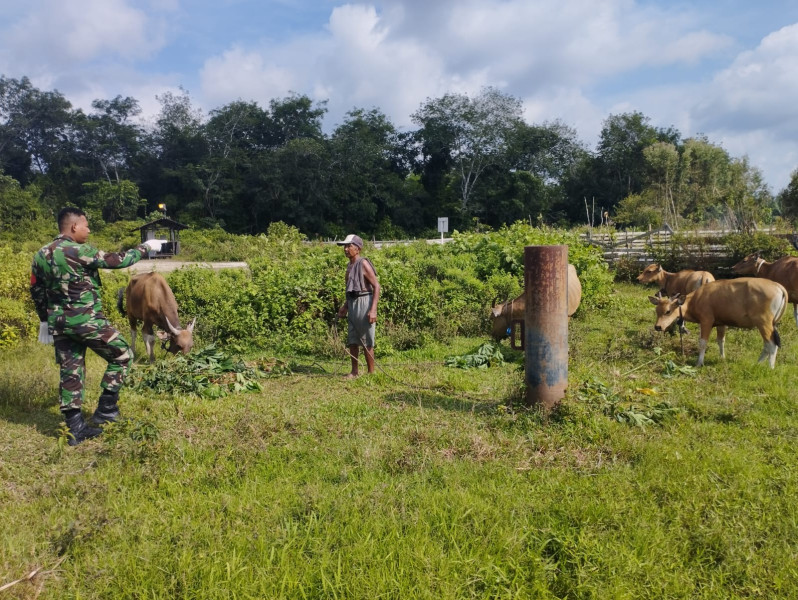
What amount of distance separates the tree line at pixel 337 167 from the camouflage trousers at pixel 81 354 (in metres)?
44.9

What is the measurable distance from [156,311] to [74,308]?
12.9 feet

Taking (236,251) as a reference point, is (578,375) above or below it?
below

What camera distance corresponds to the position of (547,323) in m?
5.15

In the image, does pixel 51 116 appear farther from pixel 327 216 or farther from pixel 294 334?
pixel 294 334

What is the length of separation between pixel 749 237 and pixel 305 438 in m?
16.1

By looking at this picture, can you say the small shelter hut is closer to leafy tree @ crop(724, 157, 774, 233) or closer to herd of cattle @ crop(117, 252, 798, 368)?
herd of cattle @ crop(117, 252, 798, 368)

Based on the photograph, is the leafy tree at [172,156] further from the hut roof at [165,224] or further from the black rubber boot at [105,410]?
the black rubber boot at [105,410]

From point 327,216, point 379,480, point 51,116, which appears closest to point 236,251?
point 327,216

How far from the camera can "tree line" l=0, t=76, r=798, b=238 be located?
49.9 meters

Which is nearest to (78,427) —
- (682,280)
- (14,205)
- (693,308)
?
(693,308)

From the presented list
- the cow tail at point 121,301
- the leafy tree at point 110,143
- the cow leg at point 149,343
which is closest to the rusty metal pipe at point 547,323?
the cow leg at point 149,343

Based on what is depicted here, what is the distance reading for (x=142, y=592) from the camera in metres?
2.90

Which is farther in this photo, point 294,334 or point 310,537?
point 294,334

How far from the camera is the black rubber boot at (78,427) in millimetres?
5168
